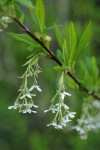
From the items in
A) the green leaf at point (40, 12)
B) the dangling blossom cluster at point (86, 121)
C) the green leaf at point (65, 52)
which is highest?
the dangling blossom cluster at point (86, 121)

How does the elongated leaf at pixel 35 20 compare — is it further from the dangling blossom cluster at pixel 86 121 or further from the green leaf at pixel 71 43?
the dangling blossom cluster at pixel 86 121

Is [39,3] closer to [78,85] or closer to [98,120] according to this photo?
[78,85]

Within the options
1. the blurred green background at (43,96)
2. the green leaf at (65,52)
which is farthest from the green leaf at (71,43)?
the blurred green background at (43,96)

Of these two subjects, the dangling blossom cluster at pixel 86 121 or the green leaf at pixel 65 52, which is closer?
the green leaf at pixel 65 52

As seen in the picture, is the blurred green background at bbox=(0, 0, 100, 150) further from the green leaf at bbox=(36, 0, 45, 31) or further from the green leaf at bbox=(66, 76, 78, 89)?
the green leaf at bbox=(36, 0, 45, 31)

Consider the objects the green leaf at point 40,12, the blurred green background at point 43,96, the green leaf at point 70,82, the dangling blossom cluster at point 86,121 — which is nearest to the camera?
the green leaf at point 40,12

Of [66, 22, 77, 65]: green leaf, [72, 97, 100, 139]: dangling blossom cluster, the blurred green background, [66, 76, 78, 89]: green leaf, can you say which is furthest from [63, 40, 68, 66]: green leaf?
the blurred green background

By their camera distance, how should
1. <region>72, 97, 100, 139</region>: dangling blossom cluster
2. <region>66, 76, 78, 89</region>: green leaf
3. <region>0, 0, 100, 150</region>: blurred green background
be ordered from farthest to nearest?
<region>0, 0, 100, 150</region>: blurred green background → <region>72, 97, 100, 139</region>: dangling blossom cluster → <region>66, 76, 78, 89</region>: green leaf

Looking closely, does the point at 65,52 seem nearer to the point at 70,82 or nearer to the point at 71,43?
the point at 71,43

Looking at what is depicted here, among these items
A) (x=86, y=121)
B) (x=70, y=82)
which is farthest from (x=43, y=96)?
(x=70, y=82)

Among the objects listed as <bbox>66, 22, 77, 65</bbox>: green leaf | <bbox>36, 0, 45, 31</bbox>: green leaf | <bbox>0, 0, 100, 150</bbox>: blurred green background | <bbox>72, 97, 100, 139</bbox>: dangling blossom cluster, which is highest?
<bbox>0, 0, 100, 150</bbox>: blurred green background
